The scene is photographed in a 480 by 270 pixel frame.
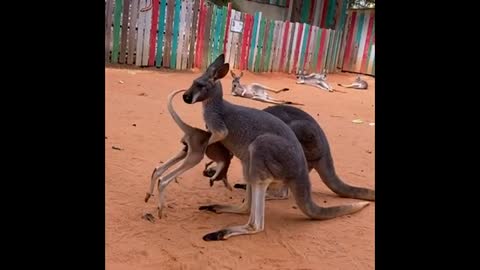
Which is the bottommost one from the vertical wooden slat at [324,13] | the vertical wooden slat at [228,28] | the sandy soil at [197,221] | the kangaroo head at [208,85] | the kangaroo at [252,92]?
the sandy soil at [197,221]

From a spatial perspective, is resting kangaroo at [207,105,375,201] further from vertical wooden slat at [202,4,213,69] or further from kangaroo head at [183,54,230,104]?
vertical wooden slat at [202,4,213,69]

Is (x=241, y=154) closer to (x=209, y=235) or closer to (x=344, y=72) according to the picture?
(x=209, y=235)

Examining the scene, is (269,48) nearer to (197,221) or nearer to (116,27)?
(116,27)

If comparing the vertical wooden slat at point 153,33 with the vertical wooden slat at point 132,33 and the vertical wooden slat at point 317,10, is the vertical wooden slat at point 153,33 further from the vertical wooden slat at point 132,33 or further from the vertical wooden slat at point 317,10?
the vertical wooden slat at point 317,10

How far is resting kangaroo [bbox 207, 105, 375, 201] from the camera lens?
3.65 m

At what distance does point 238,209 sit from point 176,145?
1.56m

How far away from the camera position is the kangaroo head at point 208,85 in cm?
307

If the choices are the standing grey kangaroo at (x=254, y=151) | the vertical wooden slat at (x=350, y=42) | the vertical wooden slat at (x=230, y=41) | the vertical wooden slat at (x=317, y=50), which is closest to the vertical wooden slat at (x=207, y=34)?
the vertical wooden slat at (x=230, y=41)

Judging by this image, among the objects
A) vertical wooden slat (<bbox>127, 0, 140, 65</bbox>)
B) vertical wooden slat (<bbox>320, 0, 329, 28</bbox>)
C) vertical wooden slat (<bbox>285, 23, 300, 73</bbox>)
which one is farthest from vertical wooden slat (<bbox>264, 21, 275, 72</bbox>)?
vertical wooden slat (<bbox>127, 0, 140, 65</bbox>)

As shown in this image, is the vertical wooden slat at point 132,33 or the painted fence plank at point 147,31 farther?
the painted fence plank at point 147,31

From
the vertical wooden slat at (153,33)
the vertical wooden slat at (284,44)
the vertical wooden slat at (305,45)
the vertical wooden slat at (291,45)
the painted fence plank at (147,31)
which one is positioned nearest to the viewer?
the painted fence plank at (147,31)

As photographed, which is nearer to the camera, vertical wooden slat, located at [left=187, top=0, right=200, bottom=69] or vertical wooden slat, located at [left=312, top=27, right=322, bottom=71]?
vertical wooden slat, located at [left=187, top=0, right=200, bottom=69]

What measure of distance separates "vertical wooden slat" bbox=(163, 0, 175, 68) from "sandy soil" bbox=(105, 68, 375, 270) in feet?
14.0

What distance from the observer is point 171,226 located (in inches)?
113
